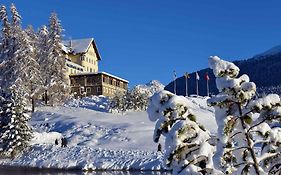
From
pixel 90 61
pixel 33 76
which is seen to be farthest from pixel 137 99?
pixel 90 61

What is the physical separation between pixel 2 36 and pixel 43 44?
5994 millimetres

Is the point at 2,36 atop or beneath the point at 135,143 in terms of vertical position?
atop

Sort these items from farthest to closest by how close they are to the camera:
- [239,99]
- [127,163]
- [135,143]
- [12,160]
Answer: [135,143], [12,160], [127,163], [239,99]

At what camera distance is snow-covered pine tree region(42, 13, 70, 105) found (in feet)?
231

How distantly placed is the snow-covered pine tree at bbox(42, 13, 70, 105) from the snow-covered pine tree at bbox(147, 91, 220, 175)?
63.6 m

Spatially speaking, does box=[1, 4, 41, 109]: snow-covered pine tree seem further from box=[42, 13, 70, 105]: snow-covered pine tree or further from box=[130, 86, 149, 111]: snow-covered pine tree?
box=[130, 86, 149, 111]: snow-covered pine tree

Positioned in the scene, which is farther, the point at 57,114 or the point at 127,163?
the point at 57,114

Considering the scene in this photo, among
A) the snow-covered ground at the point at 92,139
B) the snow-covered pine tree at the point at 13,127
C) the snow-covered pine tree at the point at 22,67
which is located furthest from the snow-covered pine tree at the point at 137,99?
the snow-covered pine tree at the point at 13,127

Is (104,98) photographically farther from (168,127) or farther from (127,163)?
(168,127)

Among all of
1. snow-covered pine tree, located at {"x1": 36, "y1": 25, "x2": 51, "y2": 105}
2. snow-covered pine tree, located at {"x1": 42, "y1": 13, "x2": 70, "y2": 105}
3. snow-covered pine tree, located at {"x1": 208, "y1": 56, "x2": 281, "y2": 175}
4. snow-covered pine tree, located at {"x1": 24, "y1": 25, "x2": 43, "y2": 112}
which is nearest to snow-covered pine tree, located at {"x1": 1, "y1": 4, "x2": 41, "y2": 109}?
snow-covered pine tree, located at {"x1": 24, "y1": 25, "x2": 43, "y2": 112}

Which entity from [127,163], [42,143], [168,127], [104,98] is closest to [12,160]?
[42,143]

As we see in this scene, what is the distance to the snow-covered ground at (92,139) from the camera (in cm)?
4356

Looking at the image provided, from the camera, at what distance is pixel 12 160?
4856cm

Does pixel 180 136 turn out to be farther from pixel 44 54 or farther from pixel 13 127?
pixel 44 54
